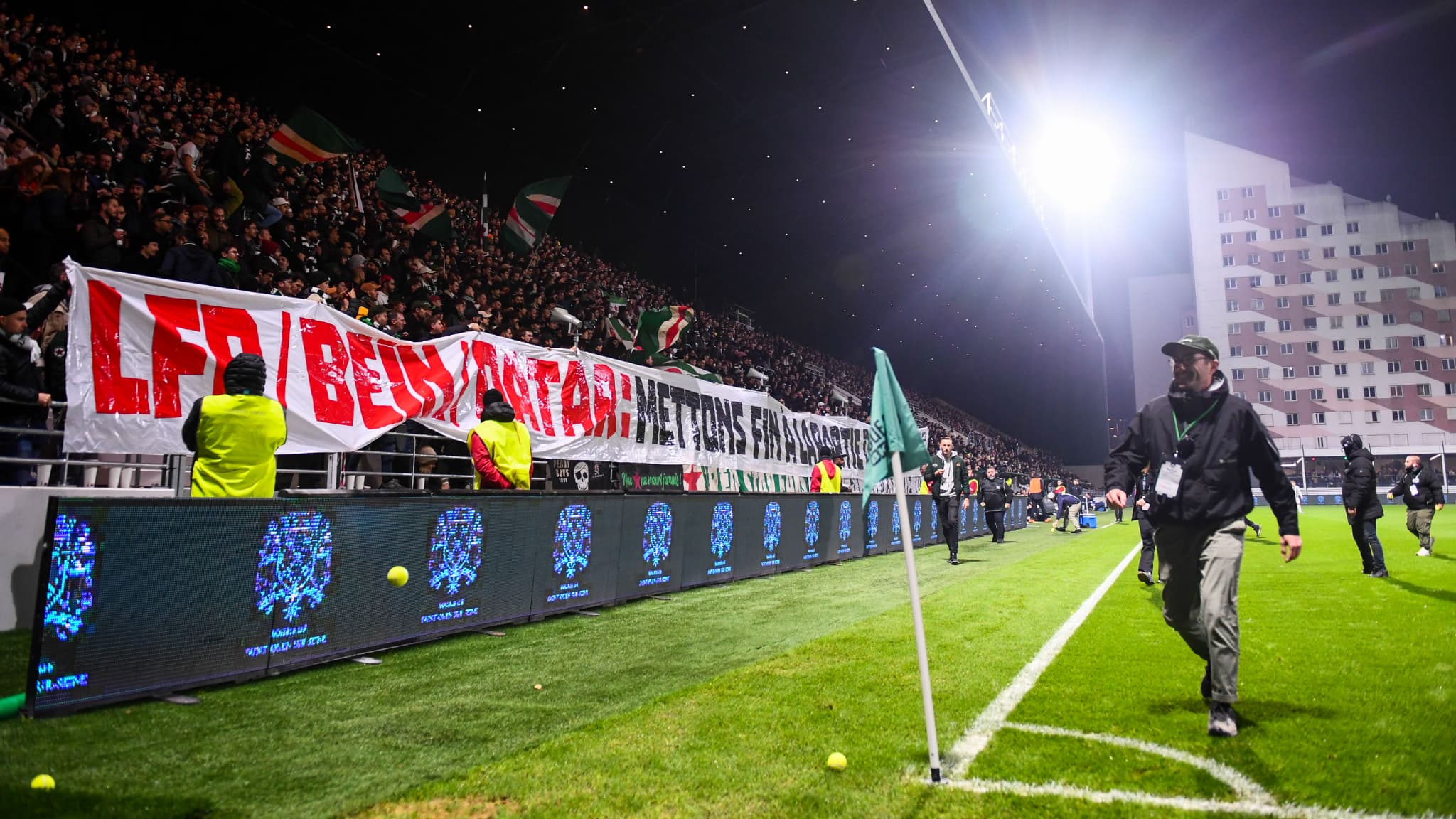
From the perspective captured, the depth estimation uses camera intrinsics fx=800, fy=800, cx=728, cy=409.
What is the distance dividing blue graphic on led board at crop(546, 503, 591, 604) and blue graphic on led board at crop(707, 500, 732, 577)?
2.62m

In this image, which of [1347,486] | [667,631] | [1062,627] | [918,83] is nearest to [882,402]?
[667,631]

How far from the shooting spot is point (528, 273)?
17953mm

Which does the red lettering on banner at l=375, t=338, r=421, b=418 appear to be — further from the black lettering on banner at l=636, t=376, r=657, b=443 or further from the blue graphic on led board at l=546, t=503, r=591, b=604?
the black lettering on banner at l=636, t=376, r=657, b=443

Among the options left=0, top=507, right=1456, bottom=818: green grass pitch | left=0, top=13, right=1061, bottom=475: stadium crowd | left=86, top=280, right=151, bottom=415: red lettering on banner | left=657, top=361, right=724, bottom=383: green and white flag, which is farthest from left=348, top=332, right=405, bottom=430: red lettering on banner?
left=657, top=361, right=724, bottom=383: green and white flag

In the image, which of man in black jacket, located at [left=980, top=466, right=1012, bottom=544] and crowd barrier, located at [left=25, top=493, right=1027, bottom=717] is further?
man in black jacket, located at [left=980, top=466, right=1012, bottom=544]

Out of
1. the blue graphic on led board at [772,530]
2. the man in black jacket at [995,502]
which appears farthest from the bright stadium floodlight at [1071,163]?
the blue graphic on led board at [772,530]

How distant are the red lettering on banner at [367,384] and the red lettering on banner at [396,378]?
127 mm

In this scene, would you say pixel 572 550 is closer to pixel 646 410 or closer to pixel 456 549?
pixel 456 549

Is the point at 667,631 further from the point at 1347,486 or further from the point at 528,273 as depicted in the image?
the point at 528,273

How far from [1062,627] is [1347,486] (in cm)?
722

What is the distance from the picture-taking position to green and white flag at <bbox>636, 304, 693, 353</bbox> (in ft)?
64.5

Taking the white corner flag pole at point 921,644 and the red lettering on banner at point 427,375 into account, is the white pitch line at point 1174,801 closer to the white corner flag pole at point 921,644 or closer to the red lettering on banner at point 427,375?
the white corner flag pole at point 921,644

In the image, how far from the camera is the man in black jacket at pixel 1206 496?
4.39m

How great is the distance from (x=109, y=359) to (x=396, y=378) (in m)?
2.87
